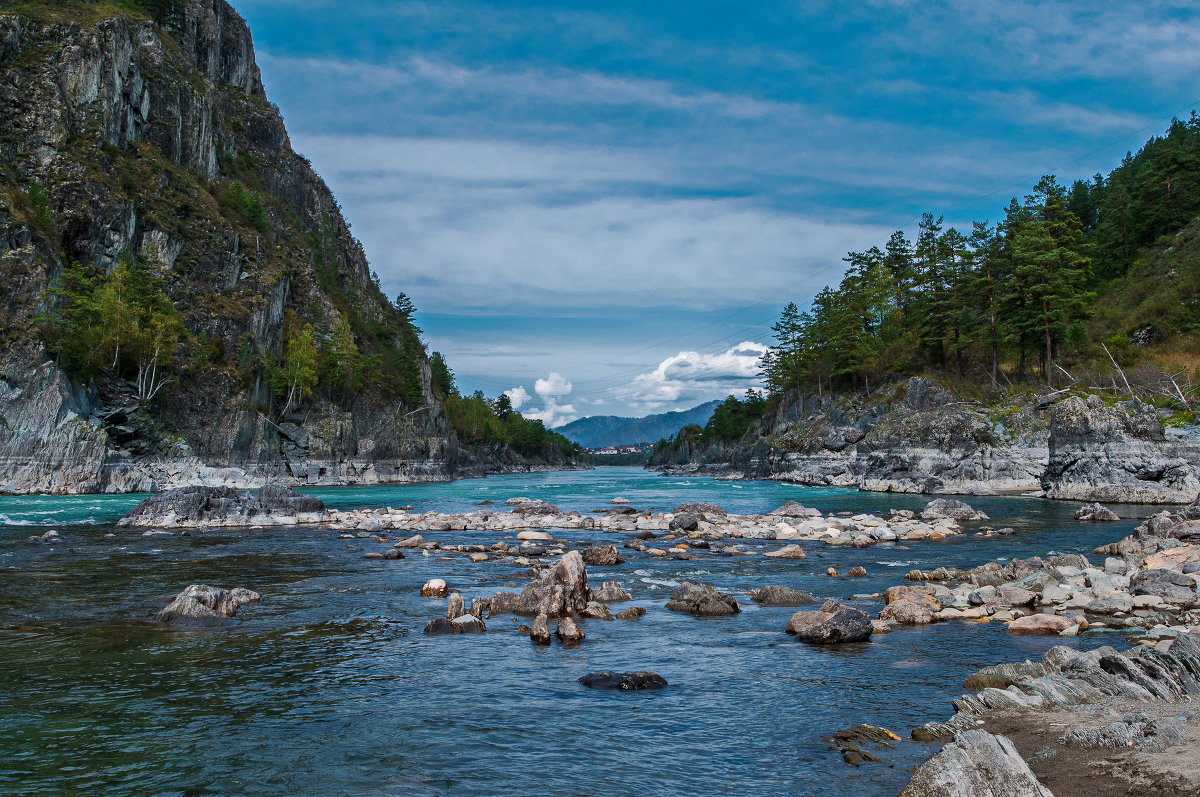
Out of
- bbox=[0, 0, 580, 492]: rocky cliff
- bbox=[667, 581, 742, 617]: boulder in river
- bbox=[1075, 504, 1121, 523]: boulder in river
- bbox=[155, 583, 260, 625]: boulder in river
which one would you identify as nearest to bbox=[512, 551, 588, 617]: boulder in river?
bbox=[667, 581, 742, 617]: boulder in river

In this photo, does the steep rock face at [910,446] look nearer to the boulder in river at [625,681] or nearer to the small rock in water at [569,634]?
the small rock in water at [569,634]

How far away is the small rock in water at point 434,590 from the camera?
2036 cm

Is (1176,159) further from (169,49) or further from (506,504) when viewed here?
(169,49)

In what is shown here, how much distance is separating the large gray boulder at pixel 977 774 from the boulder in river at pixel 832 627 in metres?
7.20

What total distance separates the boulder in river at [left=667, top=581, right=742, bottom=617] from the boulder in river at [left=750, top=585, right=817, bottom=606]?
96cm

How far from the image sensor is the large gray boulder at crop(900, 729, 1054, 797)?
22.7 feet

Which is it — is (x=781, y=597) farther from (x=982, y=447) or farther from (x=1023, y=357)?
(x=1023, y=357)

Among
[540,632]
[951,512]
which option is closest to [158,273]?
[540,632]

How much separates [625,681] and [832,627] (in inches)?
213

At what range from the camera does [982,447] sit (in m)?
64.2

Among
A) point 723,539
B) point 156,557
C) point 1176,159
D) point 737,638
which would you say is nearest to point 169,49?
point 156,557

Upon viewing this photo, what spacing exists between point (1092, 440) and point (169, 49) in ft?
430

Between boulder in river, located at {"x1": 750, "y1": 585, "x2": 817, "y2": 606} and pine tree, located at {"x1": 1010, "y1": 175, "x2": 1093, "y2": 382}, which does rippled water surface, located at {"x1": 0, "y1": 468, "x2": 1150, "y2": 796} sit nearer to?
boulder in river, located at {"x1": 750, "y1": 585, "x2": 817, "y2": 606}

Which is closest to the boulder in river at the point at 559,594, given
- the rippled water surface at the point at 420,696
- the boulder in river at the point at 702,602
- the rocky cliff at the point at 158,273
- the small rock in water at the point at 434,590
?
the rippled water surface at the point at 420,696
